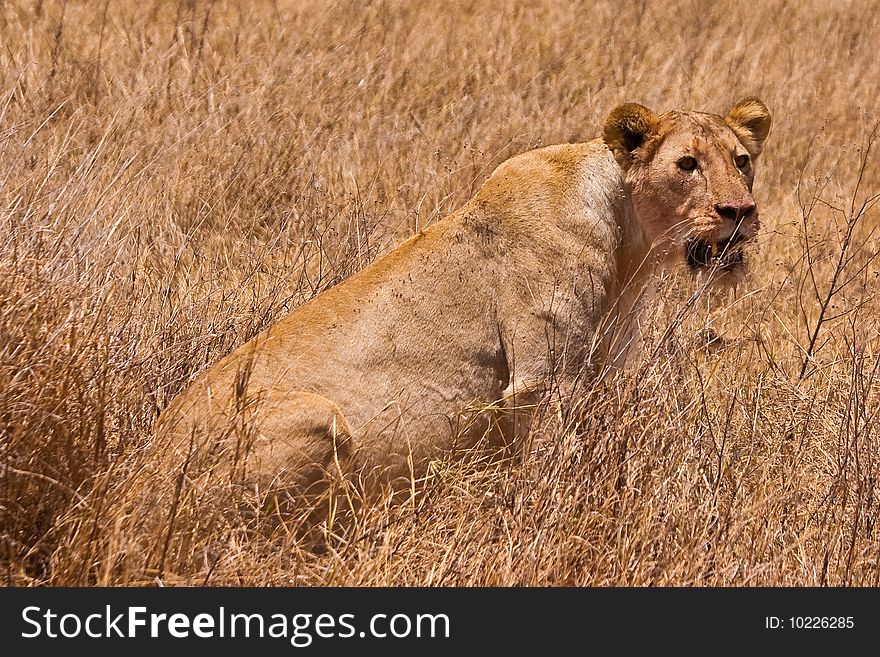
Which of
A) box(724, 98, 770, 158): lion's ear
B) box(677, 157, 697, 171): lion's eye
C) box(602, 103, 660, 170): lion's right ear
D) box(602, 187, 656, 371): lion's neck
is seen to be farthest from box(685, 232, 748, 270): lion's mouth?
box(724, 98, 770, 158): lion's ear

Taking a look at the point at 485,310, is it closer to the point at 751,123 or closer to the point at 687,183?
the point at 687,183

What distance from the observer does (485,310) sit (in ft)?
16.5

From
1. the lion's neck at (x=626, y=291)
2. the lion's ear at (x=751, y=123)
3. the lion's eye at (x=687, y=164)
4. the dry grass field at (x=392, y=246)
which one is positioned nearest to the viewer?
the dry grass field at (x=392, y=246)

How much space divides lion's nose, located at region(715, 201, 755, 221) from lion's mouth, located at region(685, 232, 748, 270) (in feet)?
0.25

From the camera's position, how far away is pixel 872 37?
37.7ft

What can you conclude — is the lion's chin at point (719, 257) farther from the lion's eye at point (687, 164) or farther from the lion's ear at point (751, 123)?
the lion's ear at point (751, 123)

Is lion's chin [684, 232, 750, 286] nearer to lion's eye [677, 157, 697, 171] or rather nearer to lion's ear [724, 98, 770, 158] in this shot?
lion's eye [677, 157, 697, 171]

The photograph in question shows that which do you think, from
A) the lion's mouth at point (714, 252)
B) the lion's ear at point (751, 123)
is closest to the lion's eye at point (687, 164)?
the lion's mouth at point (714, 252)

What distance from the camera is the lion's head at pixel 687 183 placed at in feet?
17.1

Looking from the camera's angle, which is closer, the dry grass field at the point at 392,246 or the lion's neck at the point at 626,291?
the dry grass field at the point at 392,246

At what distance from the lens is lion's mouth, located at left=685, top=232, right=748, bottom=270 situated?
521 centimetres

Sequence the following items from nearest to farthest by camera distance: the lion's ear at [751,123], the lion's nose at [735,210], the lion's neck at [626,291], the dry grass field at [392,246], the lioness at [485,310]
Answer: the dry grass field at [392,246] < the lioness at [485,310] < the lion's neck at [626,291] < the lion's nose at [735,210] < the lion's ear at [751,123]

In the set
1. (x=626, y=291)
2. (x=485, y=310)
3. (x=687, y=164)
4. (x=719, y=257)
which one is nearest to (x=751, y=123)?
(x=687, y=164)

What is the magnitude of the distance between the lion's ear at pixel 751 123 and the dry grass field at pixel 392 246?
541mm
